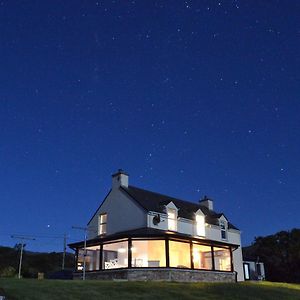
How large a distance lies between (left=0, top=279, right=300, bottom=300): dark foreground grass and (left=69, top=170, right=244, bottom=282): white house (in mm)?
5822

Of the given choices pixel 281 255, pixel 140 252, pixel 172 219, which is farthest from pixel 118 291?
pixel 281 255

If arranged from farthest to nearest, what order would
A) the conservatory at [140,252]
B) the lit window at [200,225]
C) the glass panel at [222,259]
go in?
the glass panel at [222,259] → the lit window at [200,225] → the conservatory at [140,252]

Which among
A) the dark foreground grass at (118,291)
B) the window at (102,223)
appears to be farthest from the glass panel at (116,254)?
the dark foreground grass at (118,291)

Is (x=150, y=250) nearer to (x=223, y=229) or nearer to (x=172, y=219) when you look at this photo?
(x=172, y=219)

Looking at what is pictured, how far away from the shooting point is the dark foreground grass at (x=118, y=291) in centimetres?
1883

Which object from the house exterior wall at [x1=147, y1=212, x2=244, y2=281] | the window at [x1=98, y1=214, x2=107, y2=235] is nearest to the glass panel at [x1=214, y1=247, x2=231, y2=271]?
the house exterior wall at [x1=147, y1=212, x2=244, y2=281]

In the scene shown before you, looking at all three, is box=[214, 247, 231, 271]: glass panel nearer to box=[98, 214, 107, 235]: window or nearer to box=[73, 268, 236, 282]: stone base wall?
box=[73, 268, 236, 282]: stone base wall

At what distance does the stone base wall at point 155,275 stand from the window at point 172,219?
481 cm

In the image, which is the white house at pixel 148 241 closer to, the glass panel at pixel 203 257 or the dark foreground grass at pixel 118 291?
the glass panel at pixel 203 257

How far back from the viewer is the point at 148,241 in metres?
35.9

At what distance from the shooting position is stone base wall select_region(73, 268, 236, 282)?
30.9 meters

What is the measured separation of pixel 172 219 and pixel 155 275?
6.81 metres

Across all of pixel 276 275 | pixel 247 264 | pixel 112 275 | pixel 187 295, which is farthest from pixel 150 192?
pixel 276 275

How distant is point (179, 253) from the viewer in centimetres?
3772
